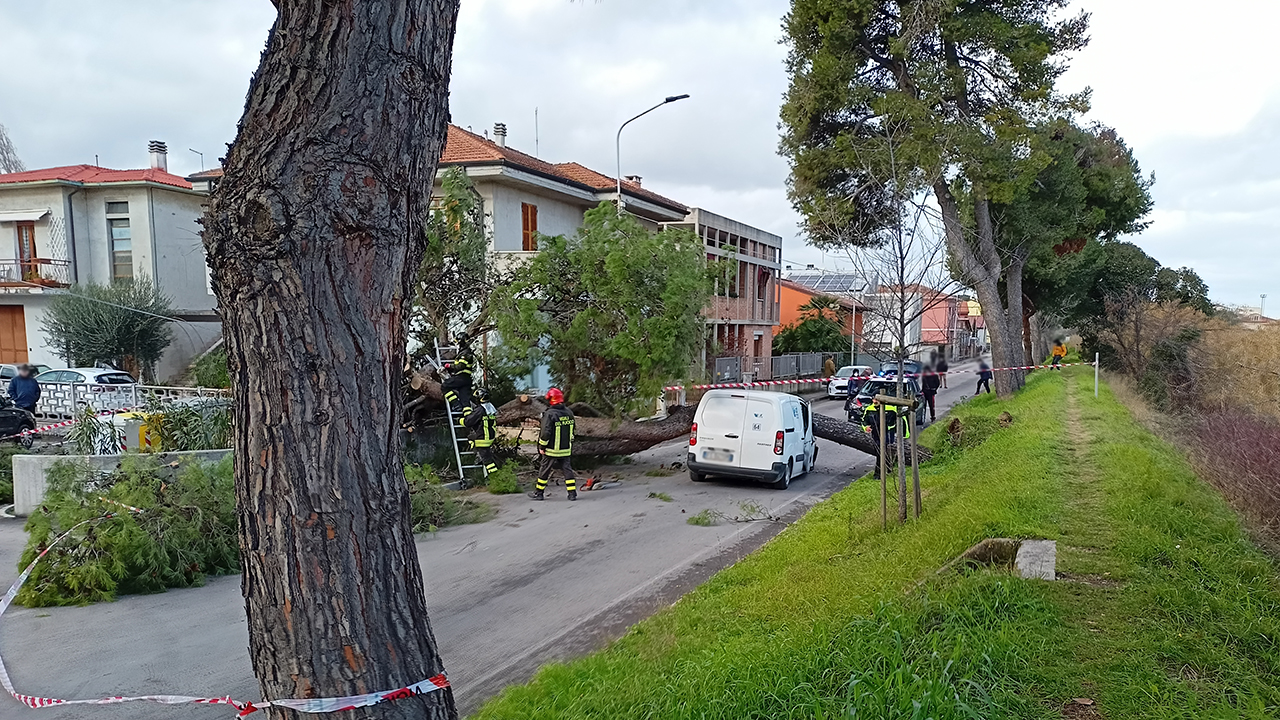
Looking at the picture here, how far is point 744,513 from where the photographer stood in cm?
1091

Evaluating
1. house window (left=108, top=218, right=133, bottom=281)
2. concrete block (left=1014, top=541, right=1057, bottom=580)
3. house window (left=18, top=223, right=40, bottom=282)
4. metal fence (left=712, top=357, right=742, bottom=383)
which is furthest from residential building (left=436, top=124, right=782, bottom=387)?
house window (left=18, top=223, right=40, bottom=282)

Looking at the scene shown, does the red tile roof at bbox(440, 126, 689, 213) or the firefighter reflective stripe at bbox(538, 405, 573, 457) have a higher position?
the red tile roof at bbox(440, 126, 689, 213)

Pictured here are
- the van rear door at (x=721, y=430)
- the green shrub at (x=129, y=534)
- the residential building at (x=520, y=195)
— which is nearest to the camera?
the green shrub at (x=129, y=534)

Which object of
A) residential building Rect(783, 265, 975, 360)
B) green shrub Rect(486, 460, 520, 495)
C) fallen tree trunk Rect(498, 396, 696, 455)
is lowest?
green shrub Rect(486, 460, 520, 495)

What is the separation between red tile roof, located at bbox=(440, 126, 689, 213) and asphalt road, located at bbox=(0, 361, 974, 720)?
9.36 meters

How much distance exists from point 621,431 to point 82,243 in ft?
77.0

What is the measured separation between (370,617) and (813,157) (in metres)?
19.0

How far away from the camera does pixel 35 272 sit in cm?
2645

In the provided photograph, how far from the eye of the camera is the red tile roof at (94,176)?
26.3 metres

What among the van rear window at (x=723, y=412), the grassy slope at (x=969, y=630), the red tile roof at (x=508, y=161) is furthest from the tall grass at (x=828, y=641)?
the red tile roof at (x=508, y=161)

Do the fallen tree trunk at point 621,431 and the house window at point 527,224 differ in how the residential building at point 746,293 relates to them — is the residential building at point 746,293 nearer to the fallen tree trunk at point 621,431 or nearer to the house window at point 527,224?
the house window at point 527,224

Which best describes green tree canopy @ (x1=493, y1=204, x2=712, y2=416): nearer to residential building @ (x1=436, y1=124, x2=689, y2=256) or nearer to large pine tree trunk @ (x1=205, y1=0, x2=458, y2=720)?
residential building @ (x1=436, y1=124, x2=689, y2=256)

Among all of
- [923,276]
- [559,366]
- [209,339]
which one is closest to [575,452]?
[559,366]

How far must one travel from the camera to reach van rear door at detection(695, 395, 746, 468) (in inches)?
490
